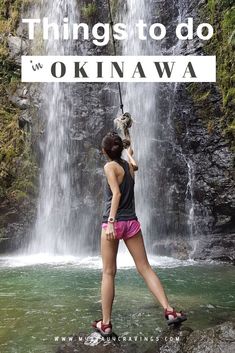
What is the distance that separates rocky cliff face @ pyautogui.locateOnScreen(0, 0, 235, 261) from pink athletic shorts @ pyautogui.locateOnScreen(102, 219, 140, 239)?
6.71 meters

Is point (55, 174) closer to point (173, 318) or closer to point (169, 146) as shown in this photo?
point (169, 146)

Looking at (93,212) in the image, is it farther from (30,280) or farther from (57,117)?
(30,280)

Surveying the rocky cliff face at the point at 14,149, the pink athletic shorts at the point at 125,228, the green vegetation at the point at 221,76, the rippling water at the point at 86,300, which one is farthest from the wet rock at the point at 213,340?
the rocky cliff face at the point at 14,149

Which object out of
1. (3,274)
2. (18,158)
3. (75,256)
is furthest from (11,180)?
(3,274)

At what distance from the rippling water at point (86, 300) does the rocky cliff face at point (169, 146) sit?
2136mm

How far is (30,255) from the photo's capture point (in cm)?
1138

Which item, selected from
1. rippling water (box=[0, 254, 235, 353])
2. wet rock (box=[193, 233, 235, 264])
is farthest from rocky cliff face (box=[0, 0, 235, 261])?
rippling water (box=[0, 254, 235, 353])

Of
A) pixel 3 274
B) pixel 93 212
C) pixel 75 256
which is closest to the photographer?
pixel 3 274

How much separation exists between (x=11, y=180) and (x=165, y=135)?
4207 millimetres

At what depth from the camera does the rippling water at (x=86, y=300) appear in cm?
416

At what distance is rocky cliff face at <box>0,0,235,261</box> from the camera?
10.9 meters

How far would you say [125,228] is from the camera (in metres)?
3.80

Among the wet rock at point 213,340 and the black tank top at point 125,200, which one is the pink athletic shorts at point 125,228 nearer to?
the black tank top at point 125,200

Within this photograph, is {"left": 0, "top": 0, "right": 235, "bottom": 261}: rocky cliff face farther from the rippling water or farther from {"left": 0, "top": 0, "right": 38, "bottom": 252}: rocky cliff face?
the rippling water
